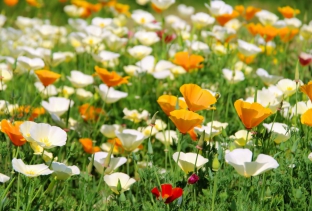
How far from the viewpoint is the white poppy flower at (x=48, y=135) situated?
197 cm

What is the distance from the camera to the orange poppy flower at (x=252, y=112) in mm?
1884

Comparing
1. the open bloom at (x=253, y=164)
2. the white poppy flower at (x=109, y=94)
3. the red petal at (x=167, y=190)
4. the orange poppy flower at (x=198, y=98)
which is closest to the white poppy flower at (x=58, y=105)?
the white poppy flower at (x=109, y=94)

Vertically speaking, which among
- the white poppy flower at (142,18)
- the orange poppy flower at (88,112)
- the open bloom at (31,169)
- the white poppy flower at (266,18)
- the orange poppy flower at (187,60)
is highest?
the open bloom at (31,169)

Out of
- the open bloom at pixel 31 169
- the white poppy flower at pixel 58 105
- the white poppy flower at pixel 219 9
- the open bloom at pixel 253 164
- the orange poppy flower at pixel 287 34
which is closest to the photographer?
the open bloom at pixel 253 164

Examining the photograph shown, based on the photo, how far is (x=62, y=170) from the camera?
78.7 inches

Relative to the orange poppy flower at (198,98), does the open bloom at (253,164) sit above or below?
below

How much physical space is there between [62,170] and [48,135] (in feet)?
0.46

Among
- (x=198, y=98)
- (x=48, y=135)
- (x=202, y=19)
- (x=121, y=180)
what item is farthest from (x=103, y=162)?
(x=202, y=19)

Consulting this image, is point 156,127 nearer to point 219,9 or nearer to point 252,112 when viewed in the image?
point 252,112

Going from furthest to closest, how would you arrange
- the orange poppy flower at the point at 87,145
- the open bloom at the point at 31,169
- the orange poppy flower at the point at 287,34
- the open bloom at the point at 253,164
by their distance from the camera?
the orange poppy flower at the point at 287,34 < the orange poppy flower at the point at 87,145 < the open bloom at the point at 31,169 < the open bloom at the point at 253,164

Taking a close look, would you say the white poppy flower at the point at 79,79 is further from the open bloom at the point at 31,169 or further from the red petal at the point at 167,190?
the red petal at the point at 167,190

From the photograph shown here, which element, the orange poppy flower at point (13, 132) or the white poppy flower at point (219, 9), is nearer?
the orange poppy flower at point (13, 132)

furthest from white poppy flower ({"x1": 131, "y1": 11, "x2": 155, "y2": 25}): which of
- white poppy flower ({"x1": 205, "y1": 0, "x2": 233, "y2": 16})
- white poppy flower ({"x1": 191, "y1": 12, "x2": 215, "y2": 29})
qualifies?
white poppy flower ({"x1": 205, "y1": 0, "x2": 233, "y2": 16})

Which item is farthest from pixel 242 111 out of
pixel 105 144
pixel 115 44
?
pixel 115 44
